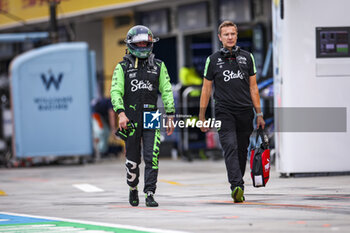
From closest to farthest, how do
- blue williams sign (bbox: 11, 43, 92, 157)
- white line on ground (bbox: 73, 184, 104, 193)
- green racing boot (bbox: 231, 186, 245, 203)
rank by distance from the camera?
green racing boot (bbox: 231, 186, 245, 203) < white line on ground (bbox: 73, 184, 104, 193) < blue williams sign (bbox: 11, 43, 92, 157)

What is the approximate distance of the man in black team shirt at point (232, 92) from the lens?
9.26 metres

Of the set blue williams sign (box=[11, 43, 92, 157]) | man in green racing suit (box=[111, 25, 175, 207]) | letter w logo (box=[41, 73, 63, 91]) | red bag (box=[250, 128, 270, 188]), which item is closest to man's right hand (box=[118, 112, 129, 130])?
man in green racing suit (box=[111, 25, 175, 207])

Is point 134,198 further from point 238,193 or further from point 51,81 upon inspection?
point 51,81

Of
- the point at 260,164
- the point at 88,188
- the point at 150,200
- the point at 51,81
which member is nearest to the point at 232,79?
the point at 260,164

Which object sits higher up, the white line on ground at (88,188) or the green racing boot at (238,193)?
the green racing boot at (238,193)

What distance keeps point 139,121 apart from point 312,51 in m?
4.32

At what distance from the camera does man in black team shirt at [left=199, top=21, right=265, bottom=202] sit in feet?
30.4

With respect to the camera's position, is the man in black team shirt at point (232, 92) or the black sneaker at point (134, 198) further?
the black sneaker at point (134, 198)

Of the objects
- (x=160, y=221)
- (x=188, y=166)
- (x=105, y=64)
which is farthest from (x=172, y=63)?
(x=160, y=221)

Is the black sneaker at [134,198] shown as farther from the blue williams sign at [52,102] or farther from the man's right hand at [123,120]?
the blue williams sign at [52,102]

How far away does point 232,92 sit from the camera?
364 inches

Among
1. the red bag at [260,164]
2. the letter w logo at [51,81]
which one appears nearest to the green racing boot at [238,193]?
the red bag at [260,164]

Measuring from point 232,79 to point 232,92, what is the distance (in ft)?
0.45

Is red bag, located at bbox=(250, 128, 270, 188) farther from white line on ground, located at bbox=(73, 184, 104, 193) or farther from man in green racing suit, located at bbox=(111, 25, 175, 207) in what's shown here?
white line on ground, located at bbox=(73, 184, 104, 193)
